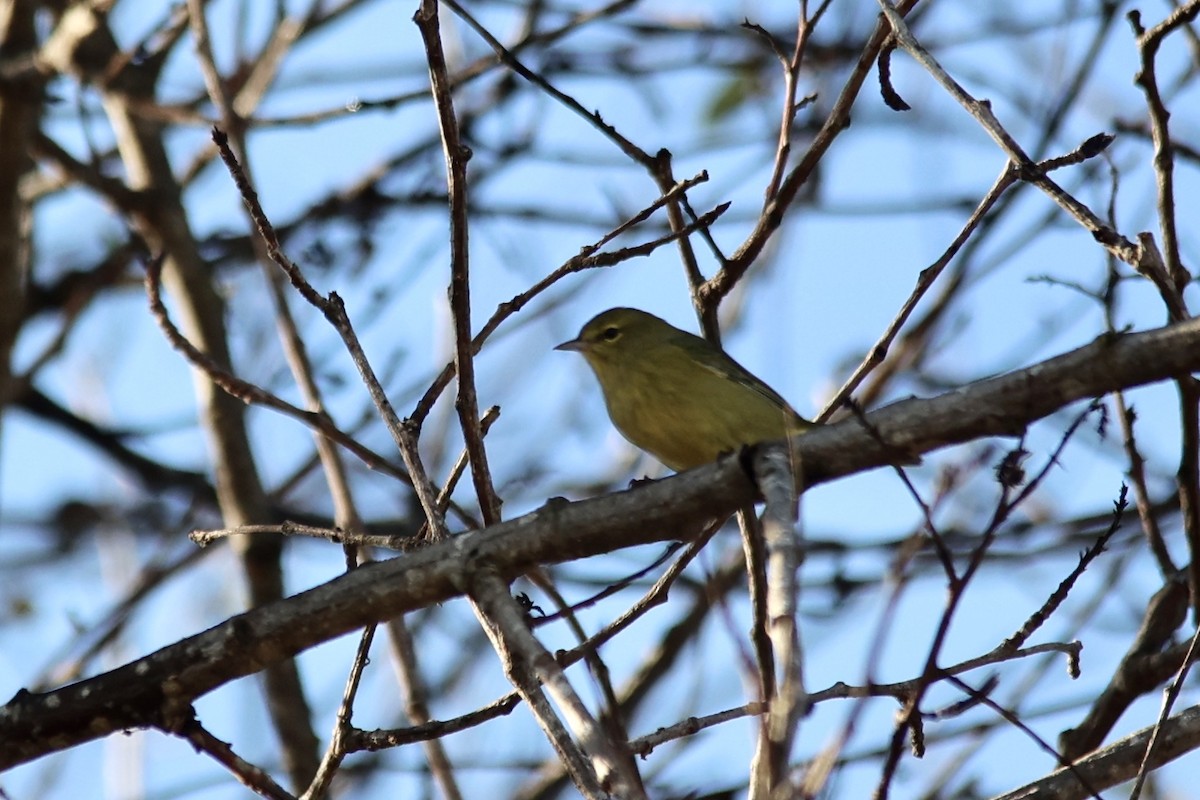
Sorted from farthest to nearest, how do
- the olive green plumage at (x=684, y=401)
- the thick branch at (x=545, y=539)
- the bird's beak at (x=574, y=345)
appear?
1. the bird's beak at (x=574, y=345)
2. the olive green plumage at (x=684, y=401)
3. the thick branch at (x=545, y=539)

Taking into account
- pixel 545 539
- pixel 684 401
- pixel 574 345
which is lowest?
pixel 545 539

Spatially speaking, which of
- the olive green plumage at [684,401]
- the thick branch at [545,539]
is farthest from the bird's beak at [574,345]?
the thick branch at [545,539]

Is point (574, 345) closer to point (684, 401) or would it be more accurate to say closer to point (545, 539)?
point (684, 401)

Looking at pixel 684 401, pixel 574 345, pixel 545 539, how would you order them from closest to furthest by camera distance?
pixel 545 539 < pixel 684 401 < pixel 574 345

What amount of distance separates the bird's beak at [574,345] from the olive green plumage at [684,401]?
0.24 m

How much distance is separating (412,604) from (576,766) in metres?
0.73

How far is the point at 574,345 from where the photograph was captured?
675cm

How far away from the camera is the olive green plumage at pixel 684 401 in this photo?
557cm

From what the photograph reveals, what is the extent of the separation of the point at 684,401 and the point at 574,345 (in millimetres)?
1174

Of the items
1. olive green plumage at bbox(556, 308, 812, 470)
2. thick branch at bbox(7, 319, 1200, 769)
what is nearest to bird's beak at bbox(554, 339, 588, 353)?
olive green plumage at bbox(556, 308, 812, 470)

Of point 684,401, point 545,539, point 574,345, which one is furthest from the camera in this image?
point 574,345

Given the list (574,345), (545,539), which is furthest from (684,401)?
(545,539)

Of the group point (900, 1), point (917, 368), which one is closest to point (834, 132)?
point (900, 1)

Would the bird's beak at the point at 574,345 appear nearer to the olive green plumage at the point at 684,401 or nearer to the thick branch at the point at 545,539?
the olive green plumage at the point at 684,401
